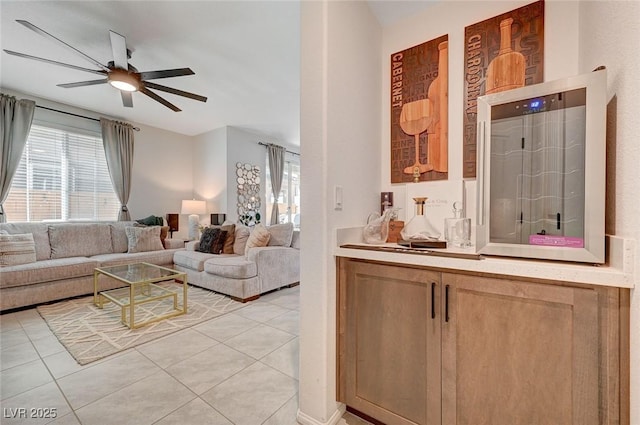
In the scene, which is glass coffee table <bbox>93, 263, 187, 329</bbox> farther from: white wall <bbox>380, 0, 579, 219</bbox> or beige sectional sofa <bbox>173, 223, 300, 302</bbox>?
white wall <bbox>380, 0, 579, 219</bbox>

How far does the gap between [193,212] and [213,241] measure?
5.03ft

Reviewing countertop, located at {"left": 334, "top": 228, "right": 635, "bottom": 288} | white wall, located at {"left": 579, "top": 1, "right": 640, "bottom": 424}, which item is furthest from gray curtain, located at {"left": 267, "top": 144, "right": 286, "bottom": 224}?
white wall, located at {"left": 579, "top": 1, "right": 640, "bottom": 424}

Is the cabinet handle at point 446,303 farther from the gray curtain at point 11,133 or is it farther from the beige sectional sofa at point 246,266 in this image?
the gray curtain at point 11,133

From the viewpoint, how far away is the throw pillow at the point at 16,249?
2.95m

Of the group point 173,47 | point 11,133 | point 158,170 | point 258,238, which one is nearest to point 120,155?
point 158,170

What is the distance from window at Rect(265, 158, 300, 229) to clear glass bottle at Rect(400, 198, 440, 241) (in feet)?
16.9

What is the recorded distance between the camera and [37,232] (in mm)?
3510

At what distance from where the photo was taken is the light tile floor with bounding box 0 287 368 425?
4.68 ft

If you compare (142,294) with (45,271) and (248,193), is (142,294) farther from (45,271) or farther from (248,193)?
(248,193)

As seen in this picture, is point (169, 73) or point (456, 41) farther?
point (169, 73)

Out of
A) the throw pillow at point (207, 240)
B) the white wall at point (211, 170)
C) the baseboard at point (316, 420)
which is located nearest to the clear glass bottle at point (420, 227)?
the baseboard at point (316, 420)

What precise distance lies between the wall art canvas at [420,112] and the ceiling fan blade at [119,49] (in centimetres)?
224

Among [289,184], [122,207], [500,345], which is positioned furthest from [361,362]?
[289,184]

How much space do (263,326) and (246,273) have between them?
0.81 m
